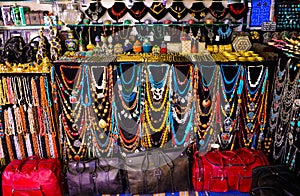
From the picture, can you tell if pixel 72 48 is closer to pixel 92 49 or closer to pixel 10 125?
pixel 92 49

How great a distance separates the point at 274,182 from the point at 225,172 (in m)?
0.57

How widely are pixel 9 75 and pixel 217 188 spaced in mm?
2273

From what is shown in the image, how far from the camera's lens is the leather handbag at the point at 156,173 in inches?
102

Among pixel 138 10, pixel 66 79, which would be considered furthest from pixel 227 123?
pixel 66 79

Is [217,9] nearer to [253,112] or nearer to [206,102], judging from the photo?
[206,102]

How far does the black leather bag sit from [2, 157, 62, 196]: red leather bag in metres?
1.73

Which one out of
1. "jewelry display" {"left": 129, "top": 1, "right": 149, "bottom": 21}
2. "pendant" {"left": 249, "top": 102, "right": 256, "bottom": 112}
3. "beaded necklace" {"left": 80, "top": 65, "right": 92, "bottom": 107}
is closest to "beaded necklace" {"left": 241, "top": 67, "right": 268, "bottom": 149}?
"pendant" {"left": 249, "top": 102, "right": 256, "bottom": 112}

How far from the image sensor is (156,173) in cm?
260

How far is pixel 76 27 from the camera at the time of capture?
3094 mm

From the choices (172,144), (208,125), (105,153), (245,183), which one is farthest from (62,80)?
(245,183)

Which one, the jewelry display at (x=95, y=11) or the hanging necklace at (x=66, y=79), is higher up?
the jewelry display at (x=95, y=11)

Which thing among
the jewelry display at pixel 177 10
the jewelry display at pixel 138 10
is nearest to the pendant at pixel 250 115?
the jewelry display at pixel 177 10

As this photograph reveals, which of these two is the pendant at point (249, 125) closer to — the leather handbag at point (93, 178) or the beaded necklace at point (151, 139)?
the beaded necklace at point (151, 139)

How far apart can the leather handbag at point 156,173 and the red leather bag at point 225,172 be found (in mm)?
114
